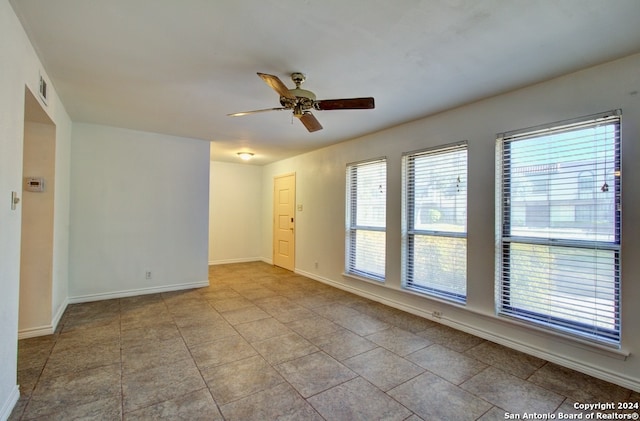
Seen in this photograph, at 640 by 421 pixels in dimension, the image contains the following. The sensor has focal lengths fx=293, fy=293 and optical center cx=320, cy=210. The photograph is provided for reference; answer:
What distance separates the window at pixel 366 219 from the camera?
13.9ft

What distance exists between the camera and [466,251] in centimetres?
316

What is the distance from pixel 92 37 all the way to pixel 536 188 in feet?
12.1

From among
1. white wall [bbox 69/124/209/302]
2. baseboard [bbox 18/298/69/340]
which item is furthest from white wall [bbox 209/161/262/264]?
baseboard [bbox 18/298/69/340]

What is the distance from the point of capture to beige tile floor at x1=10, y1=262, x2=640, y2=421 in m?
1.91

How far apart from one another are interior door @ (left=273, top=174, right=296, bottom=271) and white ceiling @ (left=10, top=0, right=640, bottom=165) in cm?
303

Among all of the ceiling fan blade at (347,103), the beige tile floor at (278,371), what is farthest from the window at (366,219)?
the ceiling fan blade at (347,103)

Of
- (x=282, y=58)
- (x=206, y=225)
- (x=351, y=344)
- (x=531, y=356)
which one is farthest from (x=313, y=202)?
(x=531, y=356)

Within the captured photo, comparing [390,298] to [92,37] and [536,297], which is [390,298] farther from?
[92,37]

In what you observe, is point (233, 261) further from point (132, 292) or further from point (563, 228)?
point (563, 228)

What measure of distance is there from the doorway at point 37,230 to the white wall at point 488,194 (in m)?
3.61

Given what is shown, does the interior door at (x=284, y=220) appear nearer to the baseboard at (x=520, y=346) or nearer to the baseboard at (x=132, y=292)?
the baseboard at (x=132, y=292)

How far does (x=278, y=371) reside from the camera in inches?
92.4

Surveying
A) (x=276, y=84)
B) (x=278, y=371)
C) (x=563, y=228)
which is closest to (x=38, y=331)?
(x=278, y=371)

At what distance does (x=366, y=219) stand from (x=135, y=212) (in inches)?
136
